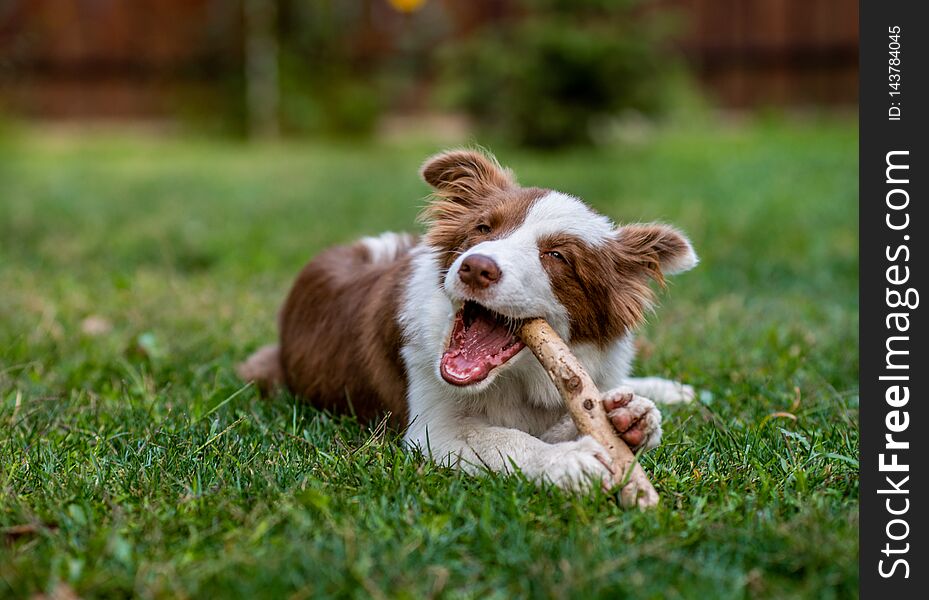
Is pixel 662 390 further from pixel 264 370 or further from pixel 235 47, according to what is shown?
pixel 235 47

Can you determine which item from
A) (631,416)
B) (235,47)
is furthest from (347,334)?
(235,47)

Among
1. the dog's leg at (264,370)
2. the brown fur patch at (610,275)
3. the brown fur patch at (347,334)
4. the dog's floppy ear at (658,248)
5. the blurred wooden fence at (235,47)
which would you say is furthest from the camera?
the blurred wooden fence at (235,47)

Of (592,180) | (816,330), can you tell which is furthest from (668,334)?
(592,180)

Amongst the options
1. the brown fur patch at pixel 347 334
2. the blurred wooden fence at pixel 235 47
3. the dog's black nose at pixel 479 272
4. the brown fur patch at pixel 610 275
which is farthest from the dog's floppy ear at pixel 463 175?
the blurred wooden fence at pixel 235 47

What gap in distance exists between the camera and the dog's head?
3.04 metres

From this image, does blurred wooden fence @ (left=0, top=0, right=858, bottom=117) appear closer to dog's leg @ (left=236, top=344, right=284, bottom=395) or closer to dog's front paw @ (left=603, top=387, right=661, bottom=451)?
dog's leg @ (left=236, top=344, right=284, bottom=395)

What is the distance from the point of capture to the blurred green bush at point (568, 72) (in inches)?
481

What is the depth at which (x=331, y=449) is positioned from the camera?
3.24 m

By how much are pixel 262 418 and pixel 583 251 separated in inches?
51.5

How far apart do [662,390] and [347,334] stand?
4.08 feet

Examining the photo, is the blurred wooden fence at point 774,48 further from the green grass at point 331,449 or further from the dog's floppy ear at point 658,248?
the dog's floppy ear at point 658,248

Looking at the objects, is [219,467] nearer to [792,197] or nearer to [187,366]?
[187,366]

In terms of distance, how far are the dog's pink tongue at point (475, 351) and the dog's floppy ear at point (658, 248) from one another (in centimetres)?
56

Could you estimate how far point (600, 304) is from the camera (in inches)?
130
